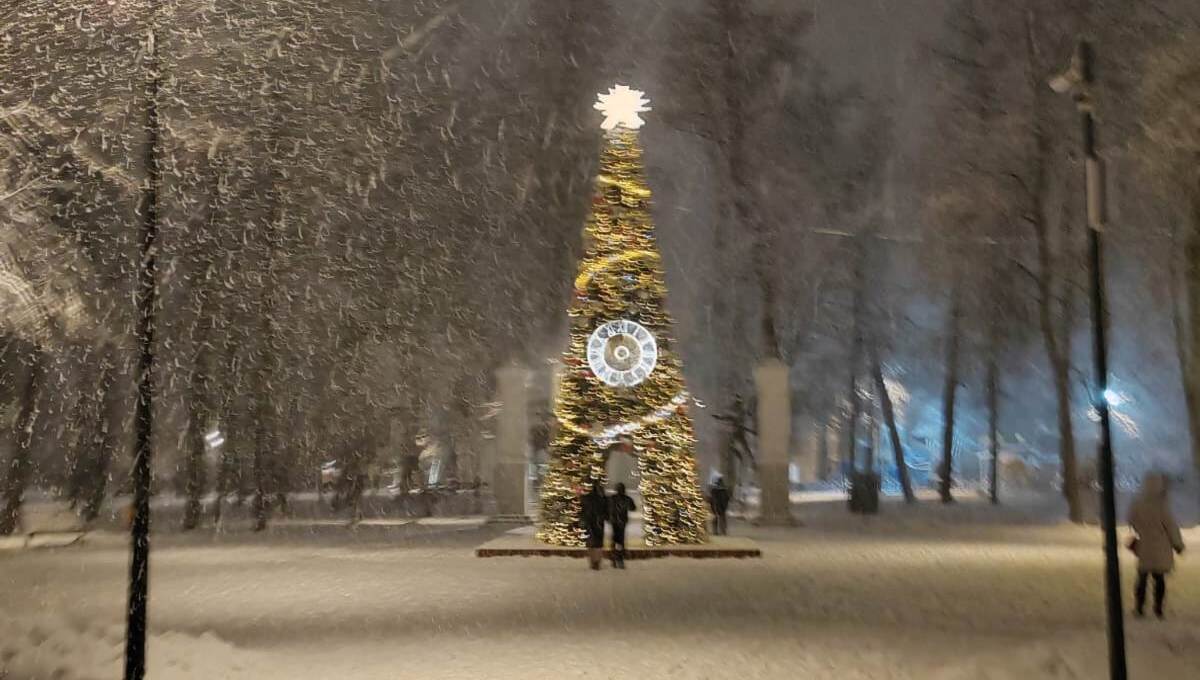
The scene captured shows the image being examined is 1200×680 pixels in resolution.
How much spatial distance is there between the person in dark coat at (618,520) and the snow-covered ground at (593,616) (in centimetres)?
56

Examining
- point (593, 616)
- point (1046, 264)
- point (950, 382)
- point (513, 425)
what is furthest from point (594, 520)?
point (950, 382)

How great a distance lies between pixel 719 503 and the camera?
30.4 metres

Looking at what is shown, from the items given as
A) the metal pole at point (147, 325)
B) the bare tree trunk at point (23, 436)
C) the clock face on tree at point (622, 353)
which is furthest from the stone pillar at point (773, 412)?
the metal pole at point (147, 325)

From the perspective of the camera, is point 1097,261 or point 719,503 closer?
point 1097,261

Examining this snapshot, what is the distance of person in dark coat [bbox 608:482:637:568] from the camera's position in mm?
22359

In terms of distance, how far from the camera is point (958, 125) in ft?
105

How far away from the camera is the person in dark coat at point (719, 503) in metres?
30.4

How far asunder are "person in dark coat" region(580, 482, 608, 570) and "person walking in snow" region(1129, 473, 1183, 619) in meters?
9.06

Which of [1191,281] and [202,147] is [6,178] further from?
[1191,281]

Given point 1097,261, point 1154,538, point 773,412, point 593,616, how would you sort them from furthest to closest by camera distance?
point 773,412 < point 593,616 < point 1154,538 < point 1097,261

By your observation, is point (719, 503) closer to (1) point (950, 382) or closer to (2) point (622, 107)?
(2) point (622, 107)

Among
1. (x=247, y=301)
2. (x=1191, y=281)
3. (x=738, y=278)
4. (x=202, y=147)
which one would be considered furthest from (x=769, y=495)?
(x=202, y=147)

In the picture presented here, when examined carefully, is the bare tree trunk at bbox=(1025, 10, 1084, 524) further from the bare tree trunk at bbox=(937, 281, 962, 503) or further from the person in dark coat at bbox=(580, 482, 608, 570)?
the person in dark coat at bbox=(580, 482, 608, 570)

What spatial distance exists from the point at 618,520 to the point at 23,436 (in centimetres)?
2201
